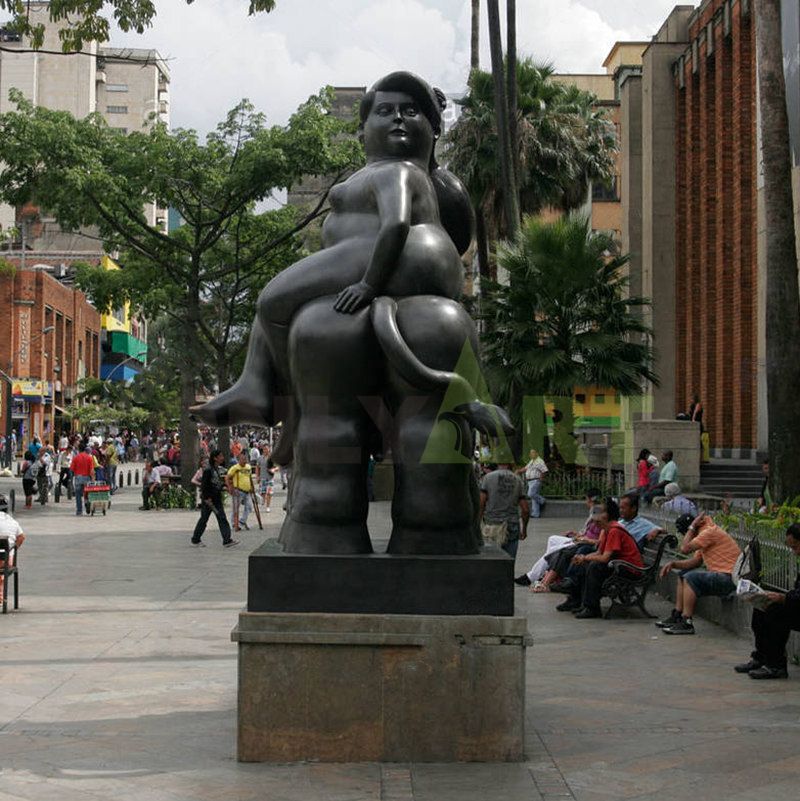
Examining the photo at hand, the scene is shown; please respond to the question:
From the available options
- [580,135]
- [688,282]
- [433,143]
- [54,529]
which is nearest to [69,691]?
[433,143]

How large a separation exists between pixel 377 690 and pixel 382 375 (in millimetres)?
1628

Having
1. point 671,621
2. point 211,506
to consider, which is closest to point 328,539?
point 671,621

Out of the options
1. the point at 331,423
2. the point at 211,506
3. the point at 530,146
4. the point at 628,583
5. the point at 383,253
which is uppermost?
the point at 530,146

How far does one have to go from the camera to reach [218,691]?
321 inches

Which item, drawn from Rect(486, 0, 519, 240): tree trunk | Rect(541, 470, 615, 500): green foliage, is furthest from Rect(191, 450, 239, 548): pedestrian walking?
Rect(541, 470, 615, 500): green foliage

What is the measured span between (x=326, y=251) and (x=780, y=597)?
4.11m

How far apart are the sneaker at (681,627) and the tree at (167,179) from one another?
56.7 feet

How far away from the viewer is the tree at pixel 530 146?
30.7 m

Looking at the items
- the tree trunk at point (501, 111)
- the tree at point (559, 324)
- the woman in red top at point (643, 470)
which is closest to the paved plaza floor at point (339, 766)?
the tree at point (559, 324)

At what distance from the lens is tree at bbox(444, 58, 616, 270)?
101 feet

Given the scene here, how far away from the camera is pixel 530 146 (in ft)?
101

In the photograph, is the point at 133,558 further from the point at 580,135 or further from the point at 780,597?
the point at 580,135

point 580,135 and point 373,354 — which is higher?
point 580,135

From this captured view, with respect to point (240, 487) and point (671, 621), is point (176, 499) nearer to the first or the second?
point (240, 487)
